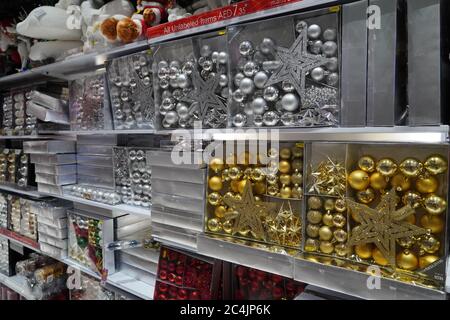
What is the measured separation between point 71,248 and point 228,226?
1062 mm

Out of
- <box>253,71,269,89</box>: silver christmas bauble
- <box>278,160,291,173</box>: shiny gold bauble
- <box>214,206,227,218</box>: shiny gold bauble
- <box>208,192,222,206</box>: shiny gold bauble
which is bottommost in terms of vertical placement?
<box>214,206,227,218</box>: shiny gold bauble

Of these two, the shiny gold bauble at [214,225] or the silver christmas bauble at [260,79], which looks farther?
the shiny gold bauble at [214,225]

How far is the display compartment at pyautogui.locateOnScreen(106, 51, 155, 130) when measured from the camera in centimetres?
122

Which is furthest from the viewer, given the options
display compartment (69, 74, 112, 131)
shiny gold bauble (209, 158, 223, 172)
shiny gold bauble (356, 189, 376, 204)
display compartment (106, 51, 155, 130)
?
display compartment (69, 74, 112, 131)

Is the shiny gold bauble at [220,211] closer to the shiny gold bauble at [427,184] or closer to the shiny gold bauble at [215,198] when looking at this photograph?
the shiny gold bauble at [215,198]

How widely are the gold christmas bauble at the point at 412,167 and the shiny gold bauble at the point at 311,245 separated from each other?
311 mm

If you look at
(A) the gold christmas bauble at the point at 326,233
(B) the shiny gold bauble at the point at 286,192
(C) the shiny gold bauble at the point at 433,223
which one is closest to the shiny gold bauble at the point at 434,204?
(C) the shiny gold bauble at the point at 433,223

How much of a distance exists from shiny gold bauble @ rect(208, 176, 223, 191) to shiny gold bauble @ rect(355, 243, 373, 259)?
1.54 feet

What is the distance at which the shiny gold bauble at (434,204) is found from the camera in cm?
70

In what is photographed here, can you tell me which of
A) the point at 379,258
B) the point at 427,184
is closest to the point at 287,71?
the point at 427,184

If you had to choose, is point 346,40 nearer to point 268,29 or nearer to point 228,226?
point 268,29

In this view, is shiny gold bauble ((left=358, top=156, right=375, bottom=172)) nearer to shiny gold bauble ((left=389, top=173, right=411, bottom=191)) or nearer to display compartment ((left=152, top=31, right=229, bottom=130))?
shiny gold bauble ((left=389, top=173, right=411, bottom=191))

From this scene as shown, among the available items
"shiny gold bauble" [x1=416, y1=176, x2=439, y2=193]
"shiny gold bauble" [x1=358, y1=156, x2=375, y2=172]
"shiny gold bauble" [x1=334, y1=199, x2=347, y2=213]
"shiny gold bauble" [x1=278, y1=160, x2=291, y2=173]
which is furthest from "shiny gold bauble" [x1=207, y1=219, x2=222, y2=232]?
"shiny gold bauble" [x1=416, y1=176, x2=439, y2=193]
